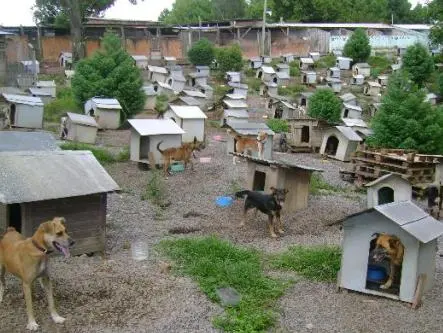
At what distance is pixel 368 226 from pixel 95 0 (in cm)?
4178

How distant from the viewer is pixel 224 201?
15.5 metres

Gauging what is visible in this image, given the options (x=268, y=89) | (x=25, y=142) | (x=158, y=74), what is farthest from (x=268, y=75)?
(x=25, y=142)

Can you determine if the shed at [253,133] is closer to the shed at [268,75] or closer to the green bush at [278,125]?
the green bush at [278,125]

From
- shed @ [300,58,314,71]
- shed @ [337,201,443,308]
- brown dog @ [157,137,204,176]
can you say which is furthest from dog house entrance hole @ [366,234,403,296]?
shed @ [300,58,314,71]

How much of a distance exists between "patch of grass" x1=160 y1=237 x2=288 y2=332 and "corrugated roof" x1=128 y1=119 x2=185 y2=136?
7.32 m

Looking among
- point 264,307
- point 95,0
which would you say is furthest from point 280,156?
point 95,0

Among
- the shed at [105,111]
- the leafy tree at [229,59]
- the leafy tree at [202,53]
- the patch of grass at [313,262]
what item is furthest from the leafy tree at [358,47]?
the patch of grass at [313,262]

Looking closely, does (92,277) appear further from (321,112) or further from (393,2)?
(393,2)

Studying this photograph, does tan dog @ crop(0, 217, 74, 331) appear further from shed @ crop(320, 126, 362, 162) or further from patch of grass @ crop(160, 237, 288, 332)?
shed @ crop(320, 126, 362, 162)

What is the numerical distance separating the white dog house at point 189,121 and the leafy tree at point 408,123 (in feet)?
21.7

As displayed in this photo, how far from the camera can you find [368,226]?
9.72 meters

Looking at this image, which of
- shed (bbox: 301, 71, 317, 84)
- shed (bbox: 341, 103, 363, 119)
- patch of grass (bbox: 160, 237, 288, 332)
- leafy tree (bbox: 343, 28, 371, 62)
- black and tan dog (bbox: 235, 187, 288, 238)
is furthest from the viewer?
leafy tree (bbox: 343, 28, 371, 62)

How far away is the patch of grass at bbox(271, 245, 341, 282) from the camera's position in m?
10.5

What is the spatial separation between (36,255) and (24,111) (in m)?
17.6
